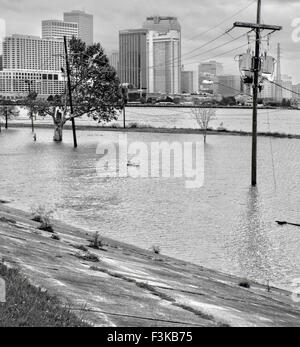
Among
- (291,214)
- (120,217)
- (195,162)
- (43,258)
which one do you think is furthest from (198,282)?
(195,162)

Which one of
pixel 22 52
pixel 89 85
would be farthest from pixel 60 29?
pixel 89 85

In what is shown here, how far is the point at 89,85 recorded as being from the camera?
61.2 metres

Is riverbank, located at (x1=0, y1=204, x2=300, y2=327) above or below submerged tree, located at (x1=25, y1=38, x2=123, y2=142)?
below

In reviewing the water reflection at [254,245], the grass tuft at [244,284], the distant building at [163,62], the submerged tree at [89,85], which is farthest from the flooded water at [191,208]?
the distant building at [163,62]

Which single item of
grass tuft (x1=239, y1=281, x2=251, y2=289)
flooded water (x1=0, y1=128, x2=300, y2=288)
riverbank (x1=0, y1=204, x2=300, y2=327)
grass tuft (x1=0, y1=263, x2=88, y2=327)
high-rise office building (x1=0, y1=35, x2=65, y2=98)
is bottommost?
flooded water (x1=0, y1=128, x2=300, y2=288)

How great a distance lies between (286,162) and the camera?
4162cm

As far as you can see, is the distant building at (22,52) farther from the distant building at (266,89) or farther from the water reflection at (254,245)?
the water reflection at (254,245)

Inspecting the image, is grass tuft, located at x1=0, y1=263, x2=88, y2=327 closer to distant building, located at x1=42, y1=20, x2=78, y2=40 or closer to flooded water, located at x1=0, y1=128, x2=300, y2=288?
flooded water, located at x1=0, y1=128, x2=300, y2=288

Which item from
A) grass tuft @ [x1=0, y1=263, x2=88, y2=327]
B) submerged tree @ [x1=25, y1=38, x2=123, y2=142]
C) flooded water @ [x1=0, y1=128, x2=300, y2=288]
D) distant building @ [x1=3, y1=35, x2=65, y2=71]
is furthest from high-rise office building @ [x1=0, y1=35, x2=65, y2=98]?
grass tuft @ [x1=0, y1=263, x2=88, y2=327]

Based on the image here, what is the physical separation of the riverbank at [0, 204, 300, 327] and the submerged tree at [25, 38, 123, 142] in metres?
46.7

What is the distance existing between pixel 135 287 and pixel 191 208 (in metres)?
12.4

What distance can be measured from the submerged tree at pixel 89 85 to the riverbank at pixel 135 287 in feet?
153

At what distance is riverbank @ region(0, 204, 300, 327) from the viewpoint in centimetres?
878
